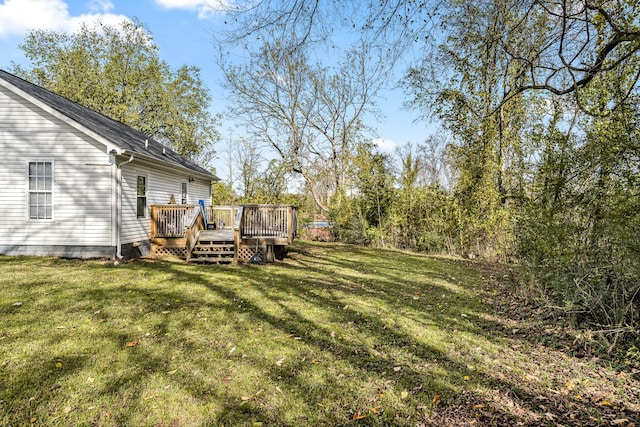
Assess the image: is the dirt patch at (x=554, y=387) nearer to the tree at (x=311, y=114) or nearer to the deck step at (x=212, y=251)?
the deck step at (x=212, y=251)

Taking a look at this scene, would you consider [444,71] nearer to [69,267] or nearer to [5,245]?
[69,267]

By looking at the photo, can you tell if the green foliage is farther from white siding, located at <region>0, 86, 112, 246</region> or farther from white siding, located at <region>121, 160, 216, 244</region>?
white siding, located at <region>0, 86, 112, 246</region>

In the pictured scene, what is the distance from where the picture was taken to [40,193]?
9547mm

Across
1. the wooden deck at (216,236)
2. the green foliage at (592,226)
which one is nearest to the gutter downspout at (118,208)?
the wooden deck at (216,236)

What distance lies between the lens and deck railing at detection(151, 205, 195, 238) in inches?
415

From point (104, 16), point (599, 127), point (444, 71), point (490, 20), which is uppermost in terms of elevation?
point (104, 16)

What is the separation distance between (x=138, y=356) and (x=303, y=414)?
197 cm

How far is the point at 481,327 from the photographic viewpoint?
16.2 feet

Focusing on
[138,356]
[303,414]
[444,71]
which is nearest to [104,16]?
[444,71]

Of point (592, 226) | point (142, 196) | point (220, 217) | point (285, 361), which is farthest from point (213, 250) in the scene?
point (592, 226)

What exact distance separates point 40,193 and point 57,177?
0.68 meters

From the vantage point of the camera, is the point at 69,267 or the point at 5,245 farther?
the point at 5,245

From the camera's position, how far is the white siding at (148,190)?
9.84 metres

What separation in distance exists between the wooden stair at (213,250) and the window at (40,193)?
12.9 feet
